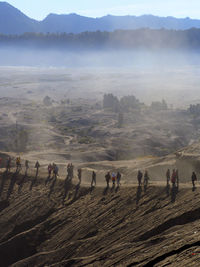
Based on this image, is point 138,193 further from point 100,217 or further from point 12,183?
point 12,183

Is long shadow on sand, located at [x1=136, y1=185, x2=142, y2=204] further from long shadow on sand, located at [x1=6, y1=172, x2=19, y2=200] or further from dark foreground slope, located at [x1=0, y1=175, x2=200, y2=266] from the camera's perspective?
long shadow on sand, located at [x1=6, y1=172, x2=19, y2=200]

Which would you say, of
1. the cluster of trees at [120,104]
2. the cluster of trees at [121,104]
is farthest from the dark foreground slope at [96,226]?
the cluster of trees at [120,104]

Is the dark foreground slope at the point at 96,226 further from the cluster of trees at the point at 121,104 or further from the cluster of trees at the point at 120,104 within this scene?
the cluster of trees at the point at 120,104

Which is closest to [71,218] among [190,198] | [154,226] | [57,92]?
[154,226]

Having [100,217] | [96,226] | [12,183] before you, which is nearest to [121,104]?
[12,183]

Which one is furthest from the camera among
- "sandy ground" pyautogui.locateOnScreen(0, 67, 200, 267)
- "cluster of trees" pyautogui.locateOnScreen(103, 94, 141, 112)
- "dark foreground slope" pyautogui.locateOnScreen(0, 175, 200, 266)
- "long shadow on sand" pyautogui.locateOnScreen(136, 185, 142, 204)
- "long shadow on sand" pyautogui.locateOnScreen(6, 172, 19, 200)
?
"cluster of trees" pyautogui.locateOnScreen(103, 94, 141, 112)

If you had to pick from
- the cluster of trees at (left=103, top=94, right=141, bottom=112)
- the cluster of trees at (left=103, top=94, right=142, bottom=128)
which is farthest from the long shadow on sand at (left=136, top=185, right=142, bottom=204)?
the cluster of trees at (left=103, top=94, right=141, bottom=112)

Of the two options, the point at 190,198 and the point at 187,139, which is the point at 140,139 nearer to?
the point at 187,139

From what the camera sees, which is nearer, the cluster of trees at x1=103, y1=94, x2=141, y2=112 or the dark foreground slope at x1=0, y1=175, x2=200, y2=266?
the dark foreground slope at x1=0, y1=175, x2=200, y2=266
